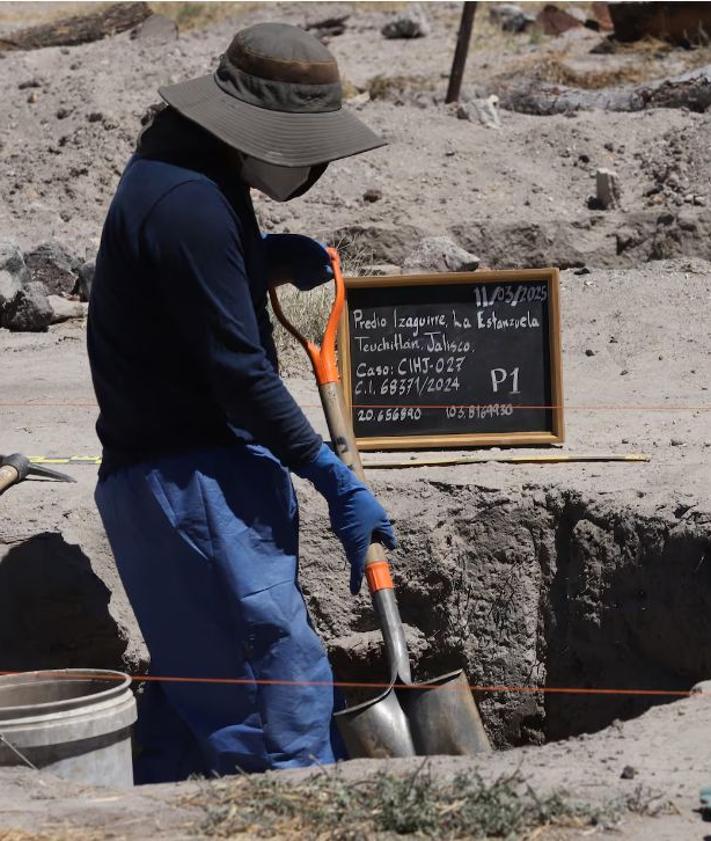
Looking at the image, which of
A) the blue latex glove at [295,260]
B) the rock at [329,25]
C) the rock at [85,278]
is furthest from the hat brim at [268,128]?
the rock at [329,25]

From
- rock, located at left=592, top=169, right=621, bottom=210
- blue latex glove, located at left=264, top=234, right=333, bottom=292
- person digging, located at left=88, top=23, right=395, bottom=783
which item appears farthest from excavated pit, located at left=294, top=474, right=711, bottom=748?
rock, located at left=592, top=169, right=621, bottom=210

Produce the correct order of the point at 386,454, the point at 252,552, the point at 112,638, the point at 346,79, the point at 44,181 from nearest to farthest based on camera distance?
1. the point at 252,552
2. the point at 112,638
3. the point at 386,454
4. the point at 44,181
5. the point at 346,79

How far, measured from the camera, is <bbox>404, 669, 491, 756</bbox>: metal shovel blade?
12.7ft

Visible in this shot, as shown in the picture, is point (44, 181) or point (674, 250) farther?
point (44, 181)

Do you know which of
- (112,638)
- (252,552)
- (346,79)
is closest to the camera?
(252,552)

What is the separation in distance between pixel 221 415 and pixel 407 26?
55.6 feet

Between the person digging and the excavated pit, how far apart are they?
1195 mm

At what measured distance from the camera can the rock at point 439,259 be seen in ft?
29.9

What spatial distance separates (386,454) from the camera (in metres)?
5.76

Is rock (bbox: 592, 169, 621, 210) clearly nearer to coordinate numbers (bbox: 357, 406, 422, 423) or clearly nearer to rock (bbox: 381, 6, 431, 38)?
coordinate numbers (bbox: 357, 406, 422, 423)

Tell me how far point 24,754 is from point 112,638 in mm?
1366

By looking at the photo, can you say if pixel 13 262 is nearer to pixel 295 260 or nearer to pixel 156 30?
pixel 295 260

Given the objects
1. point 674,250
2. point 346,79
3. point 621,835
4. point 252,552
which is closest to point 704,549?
point 252,552

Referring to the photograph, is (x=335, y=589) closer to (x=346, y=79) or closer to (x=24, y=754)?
(x=24, y=754)
